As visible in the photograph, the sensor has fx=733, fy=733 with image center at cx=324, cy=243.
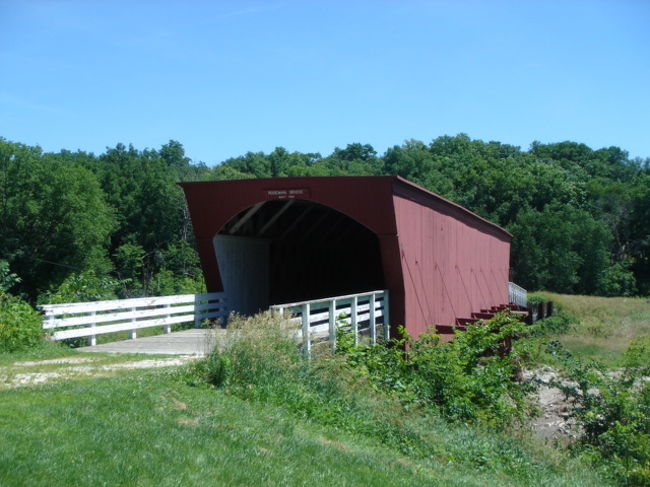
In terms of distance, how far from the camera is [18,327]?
11.9 meters

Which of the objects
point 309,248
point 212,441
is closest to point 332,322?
point 212,441

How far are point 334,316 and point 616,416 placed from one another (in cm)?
509

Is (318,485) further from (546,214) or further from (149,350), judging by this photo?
(546,214)

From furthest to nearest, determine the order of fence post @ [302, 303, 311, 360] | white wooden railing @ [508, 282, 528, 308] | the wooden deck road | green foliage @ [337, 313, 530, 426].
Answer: white wooden railing @ [508, 282, 528, 308], the wooden deck road, green foliage @ [337, 313, 530, 426], fence post @ [302, 303, 311, 360]

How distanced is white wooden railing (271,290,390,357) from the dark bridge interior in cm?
393

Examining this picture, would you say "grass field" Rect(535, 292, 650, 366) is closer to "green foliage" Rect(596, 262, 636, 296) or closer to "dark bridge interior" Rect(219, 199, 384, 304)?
"dark bridge interior" Rect(219, 199, 384, 304)

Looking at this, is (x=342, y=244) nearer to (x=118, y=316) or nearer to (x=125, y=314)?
(x=125, y=314)

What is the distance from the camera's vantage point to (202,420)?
6969 millimetres

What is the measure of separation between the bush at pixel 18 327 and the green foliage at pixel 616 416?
9.08m

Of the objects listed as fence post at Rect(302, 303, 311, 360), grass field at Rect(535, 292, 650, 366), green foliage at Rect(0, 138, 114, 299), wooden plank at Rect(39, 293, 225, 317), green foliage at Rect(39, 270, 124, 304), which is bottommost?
grass field at Rect(535, 292, 650, 366)

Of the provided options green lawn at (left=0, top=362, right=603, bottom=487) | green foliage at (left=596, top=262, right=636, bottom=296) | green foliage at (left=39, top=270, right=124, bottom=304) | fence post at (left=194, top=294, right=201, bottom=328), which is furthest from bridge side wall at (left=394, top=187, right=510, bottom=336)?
green foliage at (left=596, top=262, right=636, bottom=296)

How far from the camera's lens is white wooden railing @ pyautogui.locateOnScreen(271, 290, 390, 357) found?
11.1 m

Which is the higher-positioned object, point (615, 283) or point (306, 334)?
point (306, 334)

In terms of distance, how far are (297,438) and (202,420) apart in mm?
947
